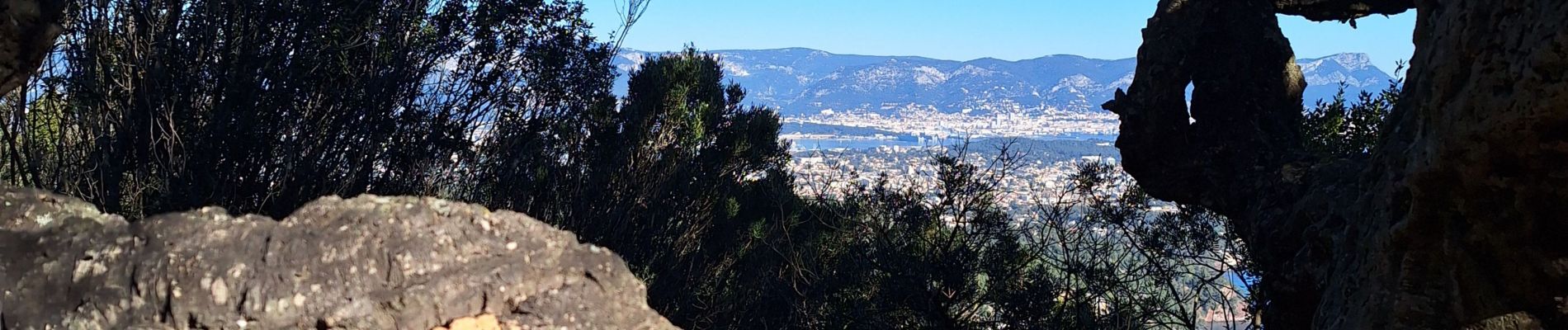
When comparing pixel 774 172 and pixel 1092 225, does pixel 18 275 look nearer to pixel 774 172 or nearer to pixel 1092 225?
pixel 1092 225

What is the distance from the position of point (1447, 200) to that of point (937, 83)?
73368 millimetres

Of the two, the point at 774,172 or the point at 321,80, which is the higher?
the point at 321,80

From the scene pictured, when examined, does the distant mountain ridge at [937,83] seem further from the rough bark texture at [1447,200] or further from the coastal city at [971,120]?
the rough bark texture at [1447,200]

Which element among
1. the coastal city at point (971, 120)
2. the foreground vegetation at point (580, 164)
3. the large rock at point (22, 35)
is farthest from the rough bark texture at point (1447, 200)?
the coastal city at point (971, 120)

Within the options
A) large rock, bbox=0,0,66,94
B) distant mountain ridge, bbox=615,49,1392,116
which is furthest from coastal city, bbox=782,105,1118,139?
large rock, bbox=0,0,66,94

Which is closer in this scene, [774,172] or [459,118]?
[459,118]

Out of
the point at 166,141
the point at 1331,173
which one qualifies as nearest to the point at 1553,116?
the point at 1331,173

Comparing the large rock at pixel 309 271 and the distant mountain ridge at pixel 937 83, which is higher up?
the distant mountain ridge at pixel 937 83

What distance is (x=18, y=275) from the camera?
2479 millimetres

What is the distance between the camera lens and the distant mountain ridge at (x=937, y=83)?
58.8 meters

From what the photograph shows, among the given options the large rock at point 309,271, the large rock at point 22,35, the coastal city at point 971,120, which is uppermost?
the large rock at point 22,35

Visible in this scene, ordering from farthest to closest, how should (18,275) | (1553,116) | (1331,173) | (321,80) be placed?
1. (321,80)
2. (1331,173)
3. (1553,116)
4. (18,275)

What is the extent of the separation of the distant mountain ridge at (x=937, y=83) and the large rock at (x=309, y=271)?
149 feet

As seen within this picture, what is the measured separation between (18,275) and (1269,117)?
234 inches
